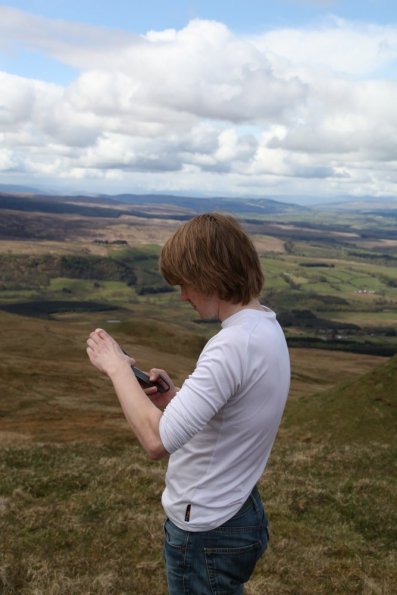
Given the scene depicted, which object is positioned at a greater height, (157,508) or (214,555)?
(214,555)

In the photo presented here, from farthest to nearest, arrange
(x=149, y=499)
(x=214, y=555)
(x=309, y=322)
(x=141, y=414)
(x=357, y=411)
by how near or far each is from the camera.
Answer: (x=309, y=322) → (x=357, y=411) → (x=149, y=499) → (x=214, y=555) → (x=141, y=414)

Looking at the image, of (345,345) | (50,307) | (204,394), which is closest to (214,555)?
(204,394)

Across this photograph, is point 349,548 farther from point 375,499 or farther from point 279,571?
point 375,499

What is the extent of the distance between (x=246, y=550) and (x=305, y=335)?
5388 inches

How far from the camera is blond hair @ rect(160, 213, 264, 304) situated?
401cm

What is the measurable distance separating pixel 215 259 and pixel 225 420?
1.11 metres

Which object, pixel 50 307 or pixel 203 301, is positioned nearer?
pixel 203 301

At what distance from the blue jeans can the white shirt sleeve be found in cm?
88

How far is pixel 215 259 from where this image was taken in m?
4.00

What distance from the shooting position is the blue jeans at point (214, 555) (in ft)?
13.7

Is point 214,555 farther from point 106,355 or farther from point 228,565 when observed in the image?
point 106,355

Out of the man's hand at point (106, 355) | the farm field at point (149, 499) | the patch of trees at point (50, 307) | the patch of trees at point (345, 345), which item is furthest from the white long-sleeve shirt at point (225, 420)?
the patch of trees at point (50, 307)

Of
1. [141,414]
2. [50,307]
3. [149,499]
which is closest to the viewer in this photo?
[141,414]

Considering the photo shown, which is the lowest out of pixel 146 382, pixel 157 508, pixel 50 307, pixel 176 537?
pixel 50 307
